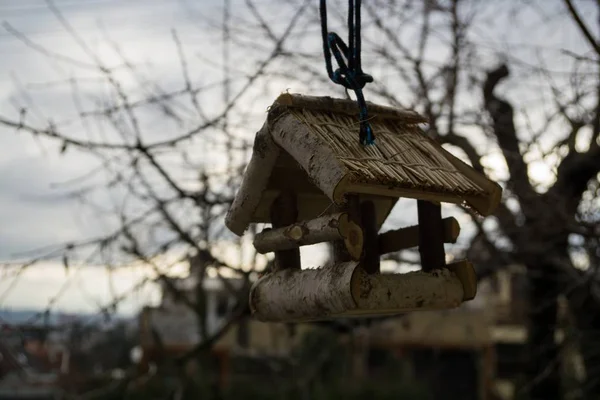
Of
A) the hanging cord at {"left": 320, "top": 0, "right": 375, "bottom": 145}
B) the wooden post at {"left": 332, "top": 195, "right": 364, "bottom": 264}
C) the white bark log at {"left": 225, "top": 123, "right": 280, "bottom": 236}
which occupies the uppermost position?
the hanging cord at {"left": 320, "top": 0, "right": 375, "bottom": 145}

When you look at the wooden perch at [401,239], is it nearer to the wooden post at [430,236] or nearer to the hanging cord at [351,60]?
the wooden post at [430,236]

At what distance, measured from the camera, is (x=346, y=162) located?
79.3 inches

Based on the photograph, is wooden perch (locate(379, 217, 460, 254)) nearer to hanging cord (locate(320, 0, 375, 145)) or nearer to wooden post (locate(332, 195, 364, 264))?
wooden post (locate(332, 195, 364, 264))

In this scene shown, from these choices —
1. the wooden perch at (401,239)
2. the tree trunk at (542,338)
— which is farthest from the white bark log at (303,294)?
the tree trunk at (542,338)

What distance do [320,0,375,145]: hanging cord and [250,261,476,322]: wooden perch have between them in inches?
15.2

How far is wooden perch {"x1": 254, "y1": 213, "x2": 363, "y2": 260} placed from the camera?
2115mm

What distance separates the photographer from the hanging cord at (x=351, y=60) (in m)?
2.10

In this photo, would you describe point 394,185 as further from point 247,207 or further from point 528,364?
point 528,364

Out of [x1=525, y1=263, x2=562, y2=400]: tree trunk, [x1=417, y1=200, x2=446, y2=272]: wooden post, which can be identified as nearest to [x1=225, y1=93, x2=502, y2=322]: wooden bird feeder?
[x1=417, y1=200, x2=446, y2=272]: wooden post

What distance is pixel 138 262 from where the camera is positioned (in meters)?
5.43

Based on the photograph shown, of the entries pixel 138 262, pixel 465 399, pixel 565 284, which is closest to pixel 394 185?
pixel 138 262

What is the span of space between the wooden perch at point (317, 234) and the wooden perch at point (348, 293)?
0.22 ft

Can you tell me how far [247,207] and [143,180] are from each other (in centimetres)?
269

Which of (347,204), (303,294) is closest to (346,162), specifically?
(347,204)
